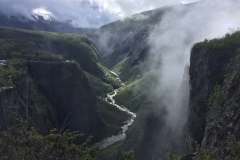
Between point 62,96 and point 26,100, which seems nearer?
point 26,100

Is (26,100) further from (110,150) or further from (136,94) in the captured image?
(136,94)

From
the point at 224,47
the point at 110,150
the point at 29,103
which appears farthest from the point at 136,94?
the point at 224,47

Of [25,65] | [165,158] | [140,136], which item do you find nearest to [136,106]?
[25,65]

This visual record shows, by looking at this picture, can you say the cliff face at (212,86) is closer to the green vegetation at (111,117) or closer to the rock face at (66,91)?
the rock face at (66,91)

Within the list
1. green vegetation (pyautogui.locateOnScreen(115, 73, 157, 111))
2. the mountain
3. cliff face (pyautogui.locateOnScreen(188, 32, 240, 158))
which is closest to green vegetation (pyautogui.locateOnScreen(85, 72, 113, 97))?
green vegetation (pyautogui.locateOnScreen(115, 73, 157, 111))

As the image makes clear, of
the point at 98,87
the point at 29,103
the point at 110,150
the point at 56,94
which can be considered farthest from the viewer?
the point at 98,87

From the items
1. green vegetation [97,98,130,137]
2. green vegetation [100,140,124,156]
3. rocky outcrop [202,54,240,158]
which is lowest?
rocky outcrop [202,54,240,158]

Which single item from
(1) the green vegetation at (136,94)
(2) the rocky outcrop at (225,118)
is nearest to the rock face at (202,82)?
(2) the rocky outcrop at (225,118)

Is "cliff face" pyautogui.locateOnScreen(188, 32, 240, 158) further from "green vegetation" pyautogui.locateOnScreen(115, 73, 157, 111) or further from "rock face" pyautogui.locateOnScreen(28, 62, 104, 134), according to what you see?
"green vegetation" pyautogui.locateOnScreen(115, 73, 157, 111)
